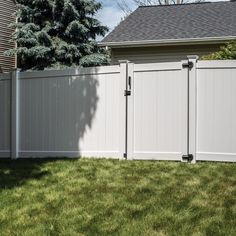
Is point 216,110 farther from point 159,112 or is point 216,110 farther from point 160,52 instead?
point 160,52

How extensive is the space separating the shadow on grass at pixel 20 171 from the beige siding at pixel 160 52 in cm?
643

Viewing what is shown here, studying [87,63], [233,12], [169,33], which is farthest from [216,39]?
[87,63]

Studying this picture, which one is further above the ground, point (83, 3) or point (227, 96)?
point (83, 3)

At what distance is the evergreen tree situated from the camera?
53.4 feet

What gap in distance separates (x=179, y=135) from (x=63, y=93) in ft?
7.27

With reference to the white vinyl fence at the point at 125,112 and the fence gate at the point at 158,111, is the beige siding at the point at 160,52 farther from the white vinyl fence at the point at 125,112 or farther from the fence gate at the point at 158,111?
the fence gate at the point at 158,111

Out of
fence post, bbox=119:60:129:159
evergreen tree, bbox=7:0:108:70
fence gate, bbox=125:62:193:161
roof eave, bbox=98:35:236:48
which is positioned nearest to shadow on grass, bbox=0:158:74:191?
fence post, bbox=119:60:129:159

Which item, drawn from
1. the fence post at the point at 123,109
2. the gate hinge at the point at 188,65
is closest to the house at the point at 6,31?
the fence post at the point at 123,109

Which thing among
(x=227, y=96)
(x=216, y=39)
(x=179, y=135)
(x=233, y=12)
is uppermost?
(x=233, y=12)

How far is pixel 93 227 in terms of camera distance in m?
4.95

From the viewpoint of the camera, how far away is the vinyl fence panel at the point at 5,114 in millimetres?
9453

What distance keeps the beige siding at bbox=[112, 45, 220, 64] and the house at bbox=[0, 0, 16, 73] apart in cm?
401

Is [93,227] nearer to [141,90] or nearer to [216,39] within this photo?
[141,90]

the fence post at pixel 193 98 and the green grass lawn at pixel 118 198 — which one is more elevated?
the fence post at pixel 193 98
